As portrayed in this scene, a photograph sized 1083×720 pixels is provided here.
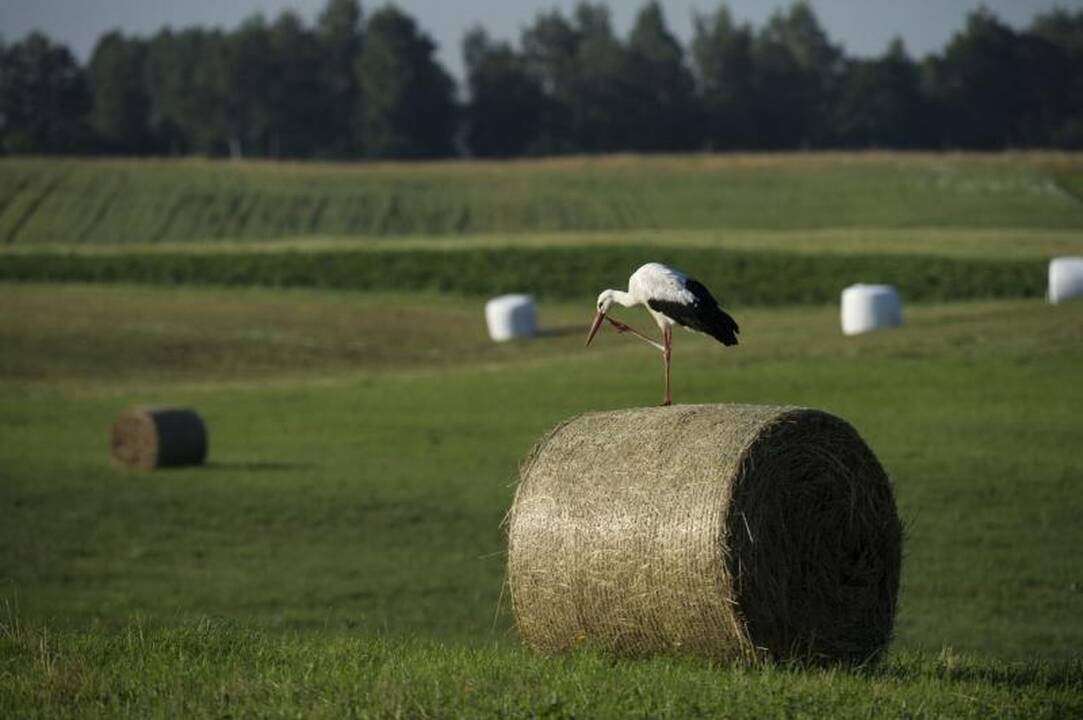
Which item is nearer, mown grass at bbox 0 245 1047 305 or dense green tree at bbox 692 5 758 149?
mown grass at bbox 0 245 1047 305

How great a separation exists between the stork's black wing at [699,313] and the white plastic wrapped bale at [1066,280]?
34.8 meters

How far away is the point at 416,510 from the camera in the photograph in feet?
82.4

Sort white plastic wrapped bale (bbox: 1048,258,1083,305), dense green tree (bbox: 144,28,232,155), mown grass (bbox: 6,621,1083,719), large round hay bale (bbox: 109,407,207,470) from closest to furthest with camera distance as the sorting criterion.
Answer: mown grass (bbox: 6,621,1083,719), large round hay bale (bbox: 109,407,207,470), white plastic wrapped bale (bbox: 1048,258,1083,305), dense green tree (bbox: 144,28,232,155)

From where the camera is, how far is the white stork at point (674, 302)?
1041cm

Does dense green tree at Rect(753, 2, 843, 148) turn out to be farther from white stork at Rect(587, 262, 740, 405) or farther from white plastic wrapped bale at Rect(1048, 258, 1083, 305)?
white stork at Rect(587, 262, 740, 405)

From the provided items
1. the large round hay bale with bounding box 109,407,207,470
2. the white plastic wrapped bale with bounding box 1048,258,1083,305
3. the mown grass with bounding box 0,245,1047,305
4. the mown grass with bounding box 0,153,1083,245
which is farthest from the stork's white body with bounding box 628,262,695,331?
the mown grass with bounding box 0,153,1083,245

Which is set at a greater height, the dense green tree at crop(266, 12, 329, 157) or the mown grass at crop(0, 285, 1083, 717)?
the dense green tree at crop(266, 12, 329, 157)

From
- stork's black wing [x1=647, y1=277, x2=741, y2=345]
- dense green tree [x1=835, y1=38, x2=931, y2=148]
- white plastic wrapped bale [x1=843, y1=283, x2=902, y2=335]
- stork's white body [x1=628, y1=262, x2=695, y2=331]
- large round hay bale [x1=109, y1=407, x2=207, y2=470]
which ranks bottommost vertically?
large round hay bale [x1=109, y1=407, x2=207, y2=470]

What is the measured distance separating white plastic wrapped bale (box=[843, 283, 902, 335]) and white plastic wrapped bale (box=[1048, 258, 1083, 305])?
3.73 meters

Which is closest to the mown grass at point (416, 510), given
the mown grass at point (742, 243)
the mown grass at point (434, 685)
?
the mown grass at point (434, 685)

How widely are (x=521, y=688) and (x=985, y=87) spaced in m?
151

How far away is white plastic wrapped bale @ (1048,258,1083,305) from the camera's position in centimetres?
4350

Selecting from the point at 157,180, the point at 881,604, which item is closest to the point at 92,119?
the point at 157,180

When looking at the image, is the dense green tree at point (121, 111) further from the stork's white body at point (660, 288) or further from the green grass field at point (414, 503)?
the stork's white body at point (660, 288)
